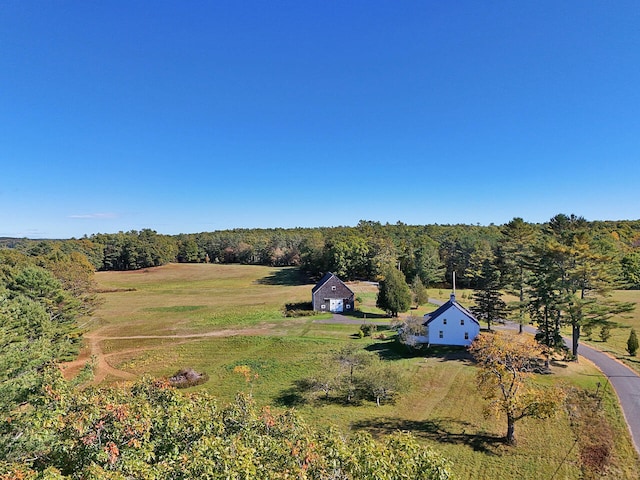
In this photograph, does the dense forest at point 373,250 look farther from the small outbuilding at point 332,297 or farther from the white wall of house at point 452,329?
the small outbuilding at point 332,297

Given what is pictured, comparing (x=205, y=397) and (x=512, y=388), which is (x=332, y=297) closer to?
(x=512, y=388)

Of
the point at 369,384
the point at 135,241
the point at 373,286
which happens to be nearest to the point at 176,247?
the point at 135,241

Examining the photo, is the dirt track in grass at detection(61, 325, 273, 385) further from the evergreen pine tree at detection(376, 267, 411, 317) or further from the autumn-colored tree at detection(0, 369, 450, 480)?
the autumn-colored tree at detection(0, 369, 450, 480)

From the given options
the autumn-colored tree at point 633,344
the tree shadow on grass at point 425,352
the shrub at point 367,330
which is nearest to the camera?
the autumn-colored tree at point 633,344

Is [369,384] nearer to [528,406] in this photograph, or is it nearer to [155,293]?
[528,406]

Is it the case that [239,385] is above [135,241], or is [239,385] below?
below

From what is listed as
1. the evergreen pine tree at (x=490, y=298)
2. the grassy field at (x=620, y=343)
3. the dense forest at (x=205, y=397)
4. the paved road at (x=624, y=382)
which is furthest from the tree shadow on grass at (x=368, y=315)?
the grassy field at (x=620, y=343)

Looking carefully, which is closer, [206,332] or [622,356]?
[622,356]
